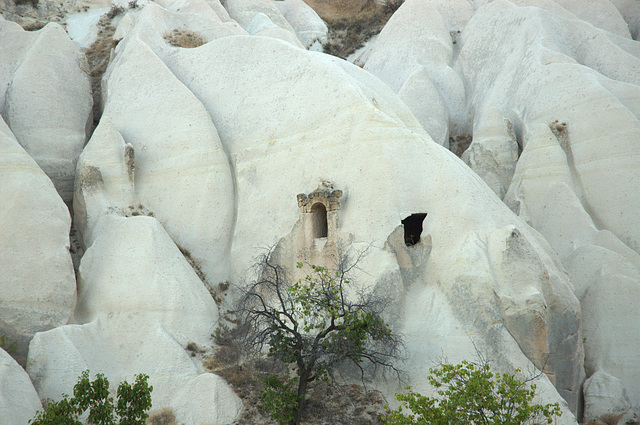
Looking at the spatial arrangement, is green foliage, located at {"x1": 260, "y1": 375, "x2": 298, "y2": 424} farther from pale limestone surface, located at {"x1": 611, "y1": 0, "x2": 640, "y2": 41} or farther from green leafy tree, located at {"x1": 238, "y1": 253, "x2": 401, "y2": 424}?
pale limestone surface, located at {"x1": 611, "y1": 0, "x2": 640, "y2": 41}

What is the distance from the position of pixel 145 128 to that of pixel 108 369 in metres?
10.4

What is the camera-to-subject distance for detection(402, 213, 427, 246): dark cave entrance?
20891mm

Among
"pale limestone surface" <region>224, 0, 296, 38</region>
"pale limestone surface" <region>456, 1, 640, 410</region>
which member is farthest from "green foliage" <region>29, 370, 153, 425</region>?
"pale limestone surface" <region>224, 0, 296, 38</region>

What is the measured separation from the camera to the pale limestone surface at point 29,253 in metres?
18.8

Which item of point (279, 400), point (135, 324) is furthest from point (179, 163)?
point (279, 400)

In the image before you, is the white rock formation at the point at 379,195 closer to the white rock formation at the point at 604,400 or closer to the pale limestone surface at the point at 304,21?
the white rock formation at the point at 604,400

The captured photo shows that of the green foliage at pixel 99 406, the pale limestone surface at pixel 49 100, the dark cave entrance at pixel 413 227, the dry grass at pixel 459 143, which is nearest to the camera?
the green foliage at pixel 99 406

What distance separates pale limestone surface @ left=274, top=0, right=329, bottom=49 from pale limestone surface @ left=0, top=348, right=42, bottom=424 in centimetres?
3112

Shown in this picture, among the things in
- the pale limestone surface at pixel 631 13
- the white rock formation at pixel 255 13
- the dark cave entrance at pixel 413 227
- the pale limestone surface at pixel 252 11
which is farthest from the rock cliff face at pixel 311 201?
the pale limestone surface at pixel 252 11

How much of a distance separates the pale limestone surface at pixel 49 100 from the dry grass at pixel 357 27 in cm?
1825

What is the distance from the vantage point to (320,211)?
2155 cm

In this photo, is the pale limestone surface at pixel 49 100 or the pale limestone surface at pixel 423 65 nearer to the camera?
the pale limestone surface at pixel 49 100

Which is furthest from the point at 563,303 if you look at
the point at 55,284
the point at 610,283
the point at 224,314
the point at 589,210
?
the point at 55,284

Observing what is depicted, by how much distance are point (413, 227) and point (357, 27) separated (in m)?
26.1
